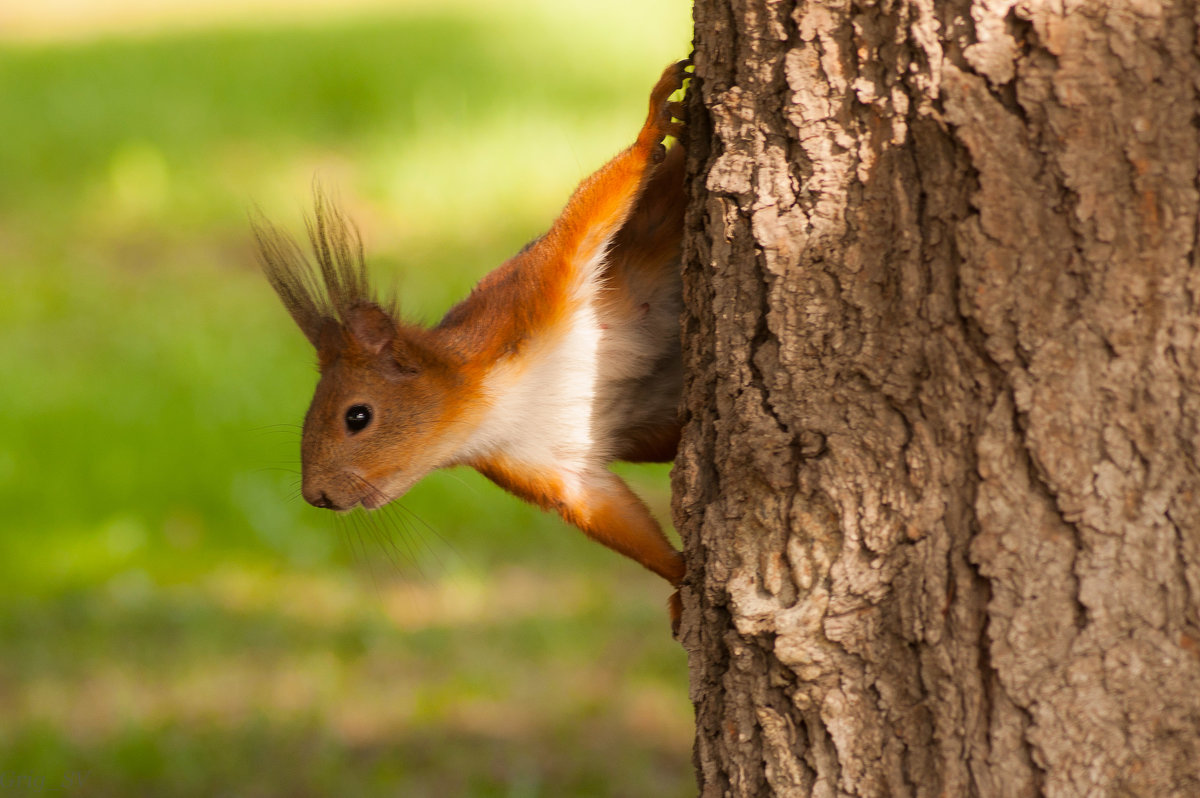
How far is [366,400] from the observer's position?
243 cm

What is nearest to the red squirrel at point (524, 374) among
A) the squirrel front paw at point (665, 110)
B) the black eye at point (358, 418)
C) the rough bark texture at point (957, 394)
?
the black eye at point (358, 418)

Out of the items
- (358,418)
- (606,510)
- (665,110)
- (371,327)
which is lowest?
(606,510)

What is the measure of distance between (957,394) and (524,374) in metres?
1.10

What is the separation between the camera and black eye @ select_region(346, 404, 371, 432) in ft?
7.96

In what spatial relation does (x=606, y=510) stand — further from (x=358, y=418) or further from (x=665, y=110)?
(x=665, y=110)

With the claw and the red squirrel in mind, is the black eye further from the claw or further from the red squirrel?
the claw

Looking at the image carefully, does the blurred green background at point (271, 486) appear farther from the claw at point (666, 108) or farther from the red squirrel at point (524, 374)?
the claw at point (666, 108)

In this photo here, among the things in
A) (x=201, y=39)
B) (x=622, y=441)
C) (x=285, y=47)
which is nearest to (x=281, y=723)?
(x=622, y=441)

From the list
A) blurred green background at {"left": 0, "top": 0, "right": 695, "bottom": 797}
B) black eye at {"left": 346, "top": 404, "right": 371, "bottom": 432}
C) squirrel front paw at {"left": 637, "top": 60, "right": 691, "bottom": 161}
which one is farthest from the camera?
A: blurred green background at {"left": 0, "top": 0, "right": 695, "bottom": 797}

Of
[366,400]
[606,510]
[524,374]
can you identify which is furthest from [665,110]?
[366,400]

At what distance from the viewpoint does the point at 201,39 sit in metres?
9.80

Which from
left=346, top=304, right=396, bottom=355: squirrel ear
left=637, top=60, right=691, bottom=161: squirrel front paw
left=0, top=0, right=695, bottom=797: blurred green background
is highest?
left=637, top=60, right=691, bottom=161: squirrel front paw

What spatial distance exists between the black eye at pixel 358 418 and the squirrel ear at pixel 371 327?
0.38 feet

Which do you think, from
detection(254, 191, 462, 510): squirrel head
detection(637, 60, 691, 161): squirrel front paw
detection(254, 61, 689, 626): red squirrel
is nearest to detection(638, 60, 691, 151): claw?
detection(637, 60, 691, 161): squirrel front paw
